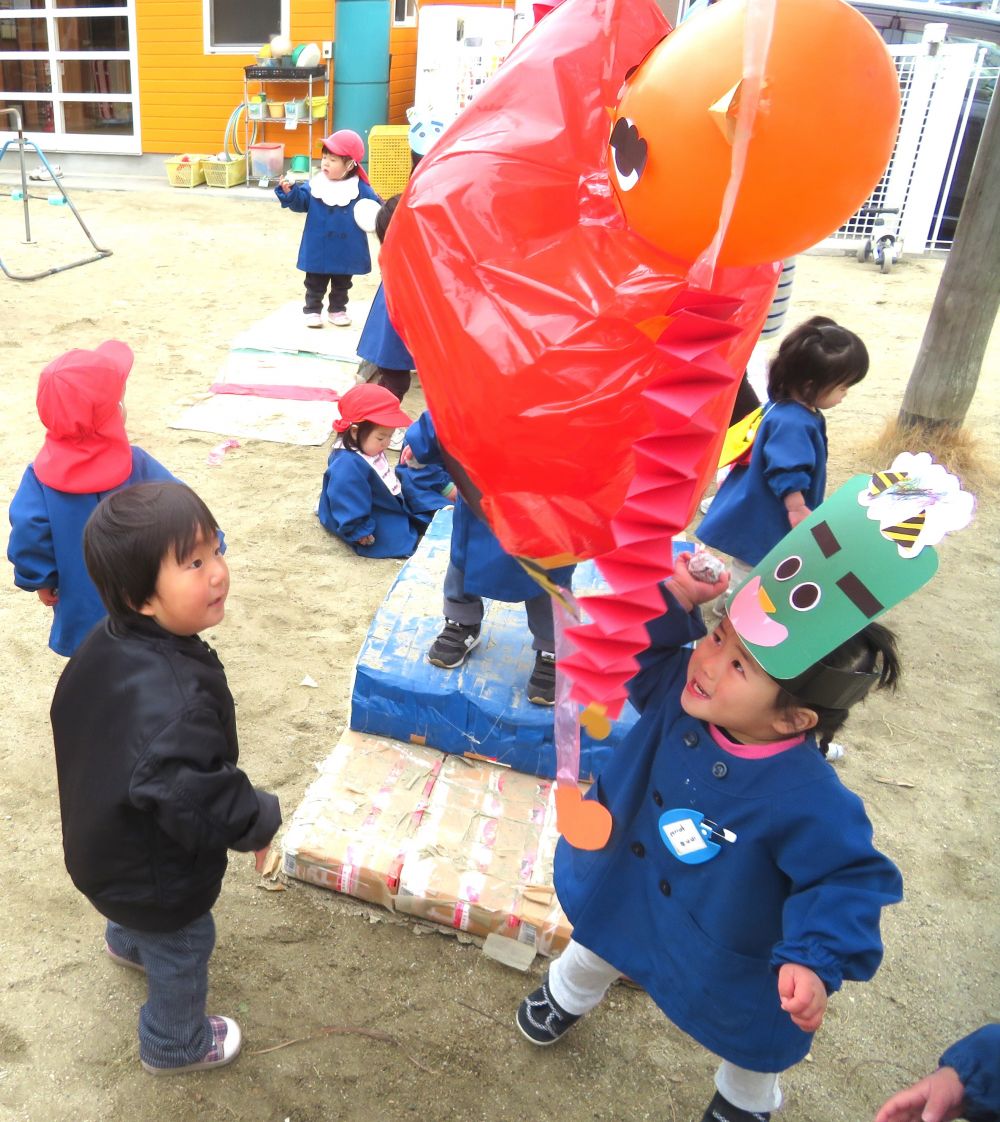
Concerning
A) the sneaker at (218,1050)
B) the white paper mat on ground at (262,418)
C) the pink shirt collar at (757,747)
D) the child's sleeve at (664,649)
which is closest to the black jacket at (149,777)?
the sneaker at (218,1050)

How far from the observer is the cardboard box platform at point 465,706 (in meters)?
2.50

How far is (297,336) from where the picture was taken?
597 cm

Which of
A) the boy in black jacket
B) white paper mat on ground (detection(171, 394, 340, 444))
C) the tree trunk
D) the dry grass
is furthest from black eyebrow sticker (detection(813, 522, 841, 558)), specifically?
the tree trunk

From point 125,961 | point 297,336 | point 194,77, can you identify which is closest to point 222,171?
point 194,77

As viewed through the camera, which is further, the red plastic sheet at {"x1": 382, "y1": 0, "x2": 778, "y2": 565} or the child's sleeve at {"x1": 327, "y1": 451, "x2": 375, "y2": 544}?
the child's sleeve at {"x1": 327, "y1": 451, "x2": 375, "y2": 544}

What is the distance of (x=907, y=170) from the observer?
30.6ft

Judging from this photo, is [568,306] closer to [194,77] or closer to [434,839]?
[434,839]

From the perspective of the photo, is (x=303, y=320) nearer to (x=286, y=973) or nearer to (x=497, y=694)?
(x=497, y=694)

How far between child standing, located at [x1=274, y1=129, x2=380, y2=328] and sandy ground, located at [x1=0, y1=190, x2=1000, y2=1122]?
80.2 inches

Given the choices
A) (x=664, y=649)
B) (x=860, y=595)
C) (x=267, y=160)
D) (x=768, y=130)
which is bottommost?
(x=267, y=160)

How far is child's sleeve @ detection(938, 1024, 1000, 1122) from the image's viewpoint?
1.25 metres

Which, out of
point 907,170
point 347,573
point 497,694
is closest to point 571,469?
point 497,694

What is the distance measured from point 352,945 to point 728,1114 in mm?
873

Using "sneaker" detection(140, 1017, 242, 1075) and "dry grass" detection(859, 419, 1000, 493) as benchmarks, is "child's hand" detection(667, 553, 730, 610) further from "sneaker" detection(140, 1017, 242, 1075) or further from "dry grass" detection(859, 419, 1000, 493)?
"dry grass" detection(859, 419, 1000, 493)
